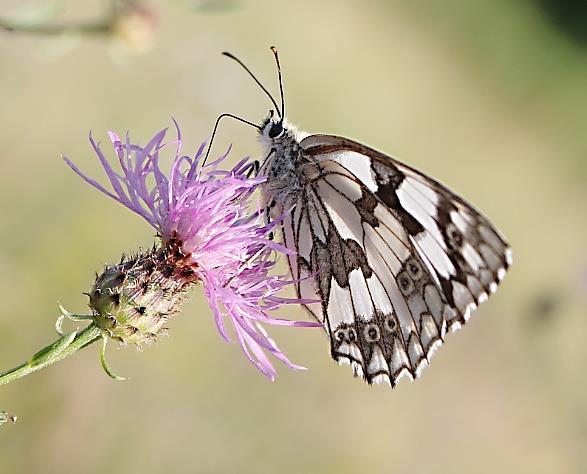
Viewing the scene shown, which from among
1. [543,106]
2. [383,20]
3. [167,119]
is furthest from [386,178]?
[543,106]

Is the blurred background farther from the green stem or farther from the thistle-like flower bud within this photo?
the green stem

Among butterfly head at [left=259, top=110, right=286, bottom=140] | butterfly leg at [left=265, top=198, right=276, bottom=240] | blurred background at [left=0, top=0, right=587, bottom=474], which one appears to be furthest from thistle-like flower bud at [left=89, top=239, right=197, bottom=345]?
blurred background at [left=0, top=0, right=587, bottom=474]

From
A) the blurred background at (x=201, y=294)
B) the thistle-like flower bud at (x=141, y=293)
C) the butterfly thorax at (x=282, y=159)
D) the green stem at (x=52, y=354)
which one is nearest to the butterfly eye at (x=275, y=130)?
the butterfly thorax at (x=282, y=159)

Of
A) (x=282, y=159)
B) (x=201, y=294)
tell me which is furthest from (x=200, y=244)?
(x=201, y=294)

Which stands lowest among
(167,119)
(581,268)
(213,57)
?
(581,268)

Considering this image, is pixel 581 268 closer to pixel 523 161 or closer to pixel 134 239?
pixel 134 239

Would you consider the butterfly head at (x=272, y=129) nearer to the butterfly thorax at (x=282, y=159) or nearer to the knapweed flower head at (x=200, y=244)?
the butterfly thorax at (x=282, y=159)

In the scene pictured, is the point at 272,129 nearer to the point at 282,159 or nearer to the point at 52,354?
the point at 282,159
